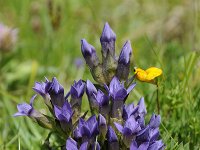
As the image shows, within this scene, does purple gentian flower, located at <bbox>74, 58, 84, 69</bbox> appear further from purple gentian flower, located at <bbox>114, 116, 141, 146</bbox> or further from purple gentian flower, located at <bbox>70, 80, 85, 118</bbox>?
purple gentian flower, located at <bbox>114, 116, 141, 146</bbox>

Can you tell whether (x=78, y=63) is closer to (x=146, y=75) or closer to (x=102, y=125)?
(x=146, y=75)

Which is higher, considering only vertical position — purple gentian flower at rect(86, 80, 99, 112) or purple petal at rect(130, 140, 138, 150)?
purple gentian flower at rect(86, 80, 99, 112)

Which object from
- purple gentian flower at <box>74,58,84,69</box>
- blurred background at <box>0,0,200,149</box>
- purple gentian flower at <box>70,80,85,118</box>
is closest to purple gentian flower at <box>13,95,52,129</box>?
purple gentian flower at <box>70,80,85,118</box>

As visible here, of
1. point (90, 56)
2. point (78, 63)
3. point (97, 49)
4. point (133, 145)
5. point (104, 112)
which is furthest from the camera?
point (97, 49)

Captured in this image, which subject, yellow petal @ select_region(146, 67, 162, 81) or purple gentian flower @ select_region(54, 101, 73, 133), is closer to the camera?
purple gentian flower @ select_region(54, 101, 73, 133)

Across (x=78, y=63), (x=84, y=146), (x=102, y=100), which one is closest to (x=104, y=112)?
(x=102, y=100)

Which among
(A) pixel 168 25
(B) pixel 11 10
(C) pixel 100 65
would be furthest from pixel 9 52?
(C) pixel 100 65

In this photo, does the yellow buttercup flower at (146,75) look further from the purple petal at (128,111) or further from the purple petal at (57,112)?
the purple petal at (57,112)
